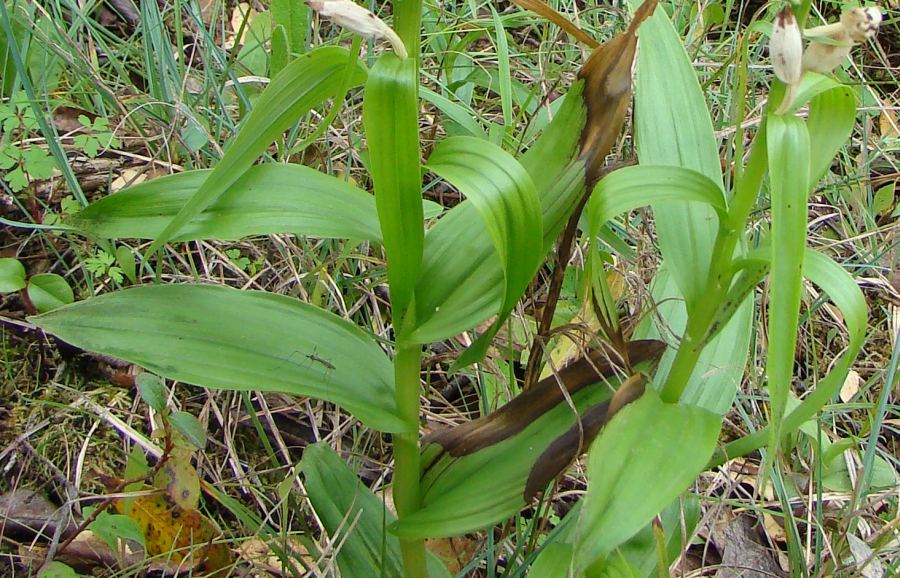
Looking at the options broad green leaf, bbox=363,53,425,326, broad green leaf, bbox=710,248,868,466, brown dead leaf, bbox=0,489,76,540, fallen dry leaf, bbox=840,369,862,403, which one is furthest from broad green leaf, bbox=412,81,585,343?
fallen dry leaf, bbox=840,369,862,403

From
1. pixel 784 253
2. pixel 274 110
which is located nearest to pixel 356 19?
pixel 274 110

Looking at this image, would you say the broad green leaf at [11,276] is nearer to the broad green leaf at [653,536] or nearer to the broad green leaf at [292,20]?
the broad green leaf at [292,20]

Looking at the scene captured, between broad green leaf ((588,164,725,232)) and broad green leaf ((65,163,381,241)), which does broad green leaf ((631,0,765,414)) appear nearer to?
broad green leaf ((588,164,725,232))

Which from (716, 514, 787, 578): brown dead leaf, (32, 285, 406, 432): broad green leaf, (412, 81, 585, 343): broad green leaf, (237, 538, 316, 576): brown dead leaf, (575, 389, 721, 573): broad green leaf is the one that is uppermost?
(412, 81, 585, 343): broad green leaf

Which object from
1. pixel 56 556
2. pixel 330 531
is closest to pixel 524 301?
pixel 330 531

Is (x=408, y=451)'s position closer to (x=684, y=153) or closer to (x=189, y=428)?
(x=189, y=428)

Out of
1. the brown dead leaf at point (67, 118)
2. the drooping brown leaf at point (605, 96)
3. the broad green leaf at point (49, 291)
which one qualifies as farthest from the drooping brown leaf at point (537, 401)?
the brown dead leaf at point (67, 118)

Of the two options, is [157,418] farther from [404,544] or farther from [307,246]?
[404,544]
